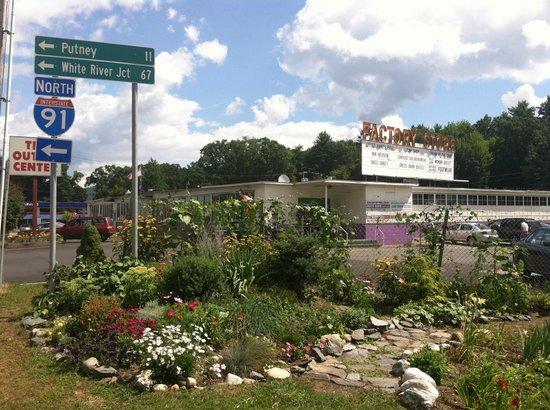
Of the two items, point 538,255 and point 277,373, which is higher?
point 538,255

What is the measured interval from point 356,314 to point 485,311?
2.39 metres

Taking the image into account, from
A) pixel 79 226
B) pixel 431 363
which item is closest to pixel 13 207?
pixel 79 226

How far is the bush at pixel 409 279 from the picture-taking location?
8.16 meters

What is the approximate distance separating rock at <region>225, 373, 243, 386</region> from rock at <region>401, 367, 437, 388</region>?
155 centimetres

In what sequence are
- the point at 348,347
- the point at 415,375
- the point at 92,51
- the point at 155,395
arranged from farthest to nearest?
the point at 92,51
the point at 348,347
the point at 415,375
the point at 155,395

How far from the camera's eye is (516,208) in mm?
39375

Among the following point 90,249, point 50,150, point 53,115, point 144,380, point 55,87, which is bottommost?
point 144,380

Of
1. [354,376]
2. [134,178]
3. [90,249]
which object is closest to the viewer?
[354,376]

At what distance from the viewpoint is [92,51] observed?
315 inches

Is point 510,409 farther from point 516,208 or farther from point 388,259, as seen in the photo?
point 516,208

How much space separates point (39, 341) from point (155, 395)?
245 centimetres

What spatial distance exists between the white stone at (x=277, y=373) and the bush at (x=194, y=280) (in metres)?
2.15

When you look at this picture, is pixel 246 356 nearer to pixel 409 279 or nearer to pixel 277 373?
pixel 277 373

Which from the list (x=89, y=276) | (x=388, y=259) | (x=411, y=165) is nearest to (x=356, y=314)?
(x=388, y=259)
